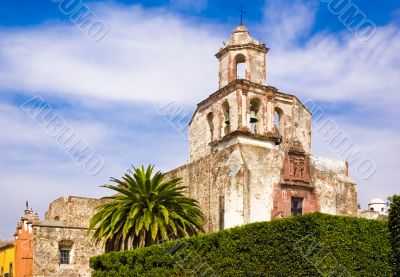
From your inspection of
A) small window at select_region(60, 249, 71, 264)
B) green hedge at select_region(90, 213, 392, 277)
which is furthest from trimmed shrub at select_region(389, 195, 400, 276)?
small window at select_region(60, 249, 71, 264)

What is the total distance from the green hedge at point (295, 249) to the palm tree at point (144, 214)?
5.97 meters

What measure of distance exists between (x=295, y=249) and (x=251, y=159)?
12.7 m

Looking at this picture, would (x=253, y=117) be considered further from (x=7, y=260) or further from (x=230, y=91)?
(x=7, y=260)

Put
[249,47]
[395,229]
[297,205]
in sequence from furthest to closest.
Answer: [249,47] → [297,205] → [395,229]

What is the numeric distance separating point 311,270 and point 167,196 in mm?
12678

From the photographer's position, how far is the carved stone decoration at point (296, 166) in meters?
32.5

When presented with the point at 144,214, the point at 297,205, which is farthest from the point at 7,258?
the point at 297,205

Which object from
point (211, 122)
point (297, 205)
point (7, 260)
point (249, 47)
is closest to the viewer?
point (297, 205)

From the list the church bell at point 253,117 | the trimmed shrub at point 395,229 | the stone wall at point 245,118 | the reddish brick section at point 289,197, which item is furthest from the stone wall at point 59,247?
the trimmed shrub at point 395,229

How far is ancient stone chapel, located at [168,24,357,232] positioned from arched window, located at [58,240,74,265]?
704 centimetres

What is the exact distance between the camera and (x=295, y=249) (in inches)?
729

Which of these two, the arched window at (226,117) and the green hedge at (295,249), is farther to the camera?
the arched window at (226,117)

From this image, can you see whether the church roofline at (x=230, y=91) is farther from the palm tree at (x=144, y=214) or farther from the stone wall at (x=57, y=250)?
the stone wall at (x=57, y=250)

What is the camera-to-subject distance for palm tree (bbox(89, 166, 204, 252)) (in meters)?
28.3
